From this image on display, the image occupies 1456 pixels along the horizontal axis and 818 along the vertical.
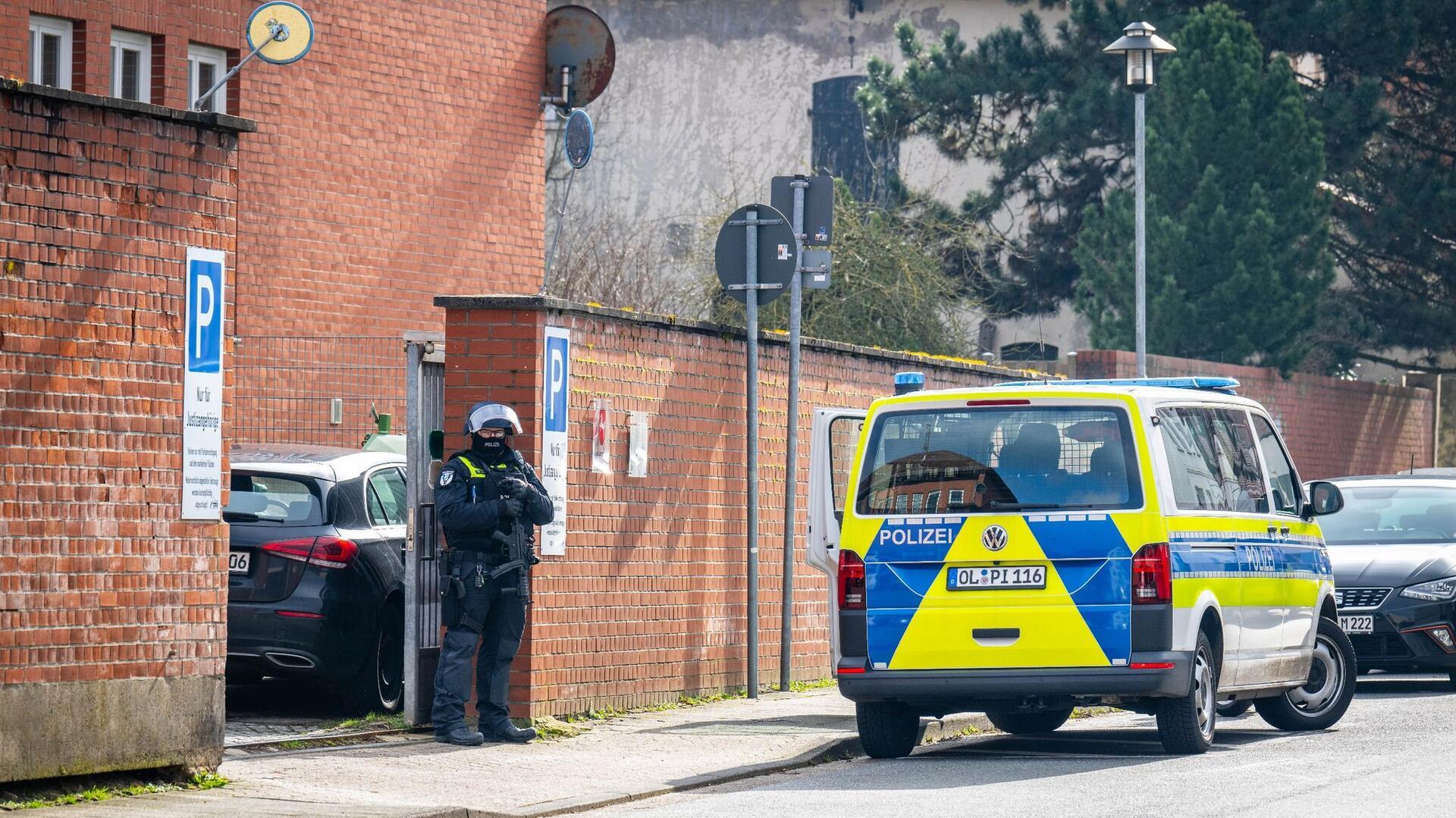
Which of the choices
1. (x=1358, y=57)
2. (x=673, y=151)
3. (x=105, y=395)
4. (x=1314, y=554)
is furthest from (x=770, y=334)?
(x=673, y=151)

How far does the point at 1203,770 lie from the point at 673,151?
1226 inches

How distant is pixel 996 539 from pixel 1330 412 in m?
19.8

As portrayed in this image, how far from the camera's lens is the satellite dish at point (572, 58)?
22.3 m

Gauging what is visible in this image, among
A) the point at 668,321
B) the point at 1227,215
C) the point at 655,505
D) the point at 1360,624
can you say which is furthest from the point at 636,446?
the point at 1227,215

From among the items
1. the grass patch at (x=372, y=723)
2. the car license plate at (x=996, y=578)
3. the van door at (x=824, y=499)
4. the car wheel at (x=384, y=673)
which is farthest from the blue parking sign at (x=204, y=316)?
the van door at (x=824, y=499)

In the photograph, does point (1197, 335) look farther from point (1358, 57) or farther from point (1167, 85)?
point (1358, 57)

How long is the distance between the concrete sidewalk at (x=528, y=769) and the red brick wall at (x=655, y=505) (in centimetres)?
46

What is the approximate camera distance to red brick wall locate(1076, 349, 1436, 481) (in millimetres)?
25250

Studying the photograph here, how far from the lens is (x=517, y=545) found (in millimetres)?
11422

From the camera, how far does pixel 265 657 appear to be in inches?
475

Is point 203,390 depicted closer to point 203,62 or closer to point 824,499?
point 824,499

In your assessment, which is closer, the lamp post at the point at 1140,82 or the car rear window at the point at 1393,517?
the car rear window at the point at 1393,517

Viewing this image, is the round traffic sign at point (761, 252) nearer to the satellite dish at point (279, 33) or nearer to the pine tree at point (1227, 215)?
the satellite dish at point (279, 33)

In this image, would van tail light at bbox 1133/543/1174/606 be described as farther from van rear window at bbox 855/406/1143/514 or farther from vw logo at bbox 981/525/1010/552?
vw logo at bbox 981/525/1010/552
